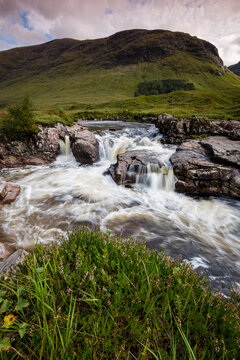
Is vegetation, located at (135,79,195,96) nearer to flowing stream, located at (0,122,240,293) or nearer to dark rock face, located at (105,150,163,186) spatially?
dark rock face, located at (105,150,163,186)

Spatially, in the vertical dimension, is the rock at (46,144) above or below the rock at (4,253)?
above

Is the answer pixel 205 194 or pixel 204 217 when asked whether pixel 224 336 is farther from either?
pixel 205 194

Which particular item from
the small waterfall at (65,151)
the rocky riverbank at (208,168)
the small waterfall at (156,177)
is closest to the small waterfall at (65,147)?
the small waterfall at (65,151)

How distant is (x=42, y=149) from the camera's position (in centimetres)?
1650

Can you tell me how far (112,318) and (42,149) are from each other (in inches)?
678

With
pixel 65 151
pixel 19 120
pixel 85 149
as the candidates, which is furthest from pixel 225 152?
pixel 19 120

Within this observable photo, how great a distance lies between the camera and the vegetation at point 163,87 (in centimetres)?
15612

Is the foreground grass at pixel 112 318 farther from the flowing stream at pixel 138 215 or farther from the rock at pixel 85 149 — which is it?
the rock at pixel 85 149

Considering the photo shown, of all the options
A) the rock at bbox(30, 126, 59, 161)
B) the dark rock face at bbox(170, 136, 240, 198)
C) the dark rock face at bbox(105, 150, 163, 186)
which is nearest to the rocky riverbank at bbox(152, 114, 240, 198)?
the dark rock face at bbox(170, 136, 240, 198)

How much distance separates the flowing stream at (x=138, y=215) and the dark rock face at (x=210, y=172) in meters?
0.61

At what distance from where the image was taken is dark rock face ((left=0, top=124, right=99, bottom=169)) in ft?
49.9

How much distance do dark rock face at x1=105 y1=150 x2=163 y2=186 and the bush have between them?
9334 mm

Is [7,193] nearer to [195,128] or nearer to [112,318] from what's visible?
[112,318]

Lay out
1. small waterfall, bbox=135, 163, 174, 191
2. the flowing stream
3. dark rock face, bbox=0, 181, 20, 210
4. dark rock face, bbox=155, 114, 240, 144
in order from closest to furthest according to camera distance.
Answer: the flowing stream → dark rock face, bbox=0, 181, 20, 210 → small waterfall, bbox=135, 163, 174, 191 → dark rock face, bbox=155, 114, 240, 144
